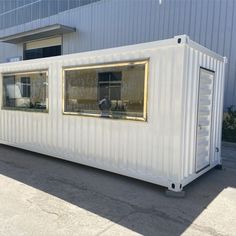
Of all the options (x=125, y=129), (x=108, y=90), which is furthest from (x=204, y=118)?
(x=108, y=90)

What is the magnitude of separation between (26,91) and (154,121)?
A: 4294 millimetres

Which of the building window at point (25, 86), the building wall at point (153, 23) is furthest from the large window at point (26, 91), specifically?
the building wall at point (153, 23)

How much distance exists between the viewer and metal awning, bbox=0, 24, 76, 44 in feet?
45.8

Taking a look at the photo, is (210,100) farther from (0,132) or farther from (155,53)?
(0,132)

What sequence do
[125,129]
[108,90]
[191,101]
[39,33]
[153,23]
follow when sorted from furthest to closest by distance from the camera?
[39,33] < [153,23] < [108,90] < [125,129] < [191,101]

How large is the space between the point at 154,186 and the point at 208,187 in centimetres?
102

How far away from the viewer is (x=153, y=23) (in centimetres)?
1104

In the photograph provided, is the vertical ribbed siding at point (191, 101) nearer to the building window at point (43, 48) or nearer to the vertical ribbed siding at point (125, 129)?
the vertical ribbed siding at point (125, 129)

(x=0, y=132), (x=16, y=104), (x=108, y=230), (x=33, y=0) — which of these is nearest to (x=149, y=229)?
(x=108, y=230)

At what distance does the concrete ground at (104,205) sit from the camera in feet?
11.2

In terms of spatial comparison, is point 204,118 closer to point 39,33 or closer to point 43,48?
point 39,33

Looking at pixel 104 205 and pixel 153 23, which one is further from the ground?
pixel 153 23

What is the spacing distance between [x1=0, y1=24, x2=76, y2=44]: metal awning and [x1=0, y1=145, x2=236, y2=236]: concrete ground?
9.77m

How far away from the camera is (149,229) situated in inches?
134
